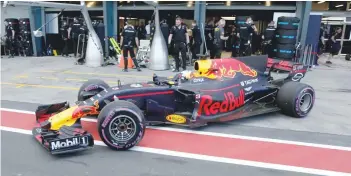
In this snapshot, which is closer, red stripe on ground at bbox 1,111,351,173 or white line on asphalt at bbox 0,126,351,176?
white line on asphalt at bbox 0,126,351,176

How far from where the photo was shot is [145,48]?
12266mm

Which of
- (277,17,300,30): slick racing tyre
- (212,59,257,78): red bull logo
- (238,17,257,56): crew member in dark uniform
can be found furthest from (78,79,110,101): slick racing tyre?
(277,17,300,30): slick racing tyre

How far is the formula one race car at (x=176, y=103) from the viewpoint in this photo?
4.21m

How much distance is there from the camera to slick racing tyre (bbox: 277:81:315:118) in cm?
564

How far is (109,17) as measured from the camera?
14.7 m

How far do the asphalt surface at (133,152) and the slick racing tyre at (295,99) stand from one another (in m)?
0.17

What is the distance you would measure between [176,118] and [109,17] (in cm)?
1093

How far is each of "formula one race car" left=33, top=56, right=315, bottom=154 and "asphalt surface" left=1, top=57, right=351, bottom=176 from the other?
20cm

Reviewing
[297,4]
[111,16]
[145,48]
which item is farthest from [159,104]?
[111,16]

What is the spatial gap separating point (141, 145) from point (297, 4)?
10.5m

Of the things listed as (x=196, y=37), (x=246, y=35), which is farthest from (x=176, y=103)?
(x=246, y=35)

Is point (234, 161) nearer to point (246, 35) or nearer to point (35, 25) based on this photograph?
point (246, 35)

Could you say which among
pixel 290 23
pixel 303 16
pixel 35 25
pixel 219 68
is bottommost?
pixel 219 68

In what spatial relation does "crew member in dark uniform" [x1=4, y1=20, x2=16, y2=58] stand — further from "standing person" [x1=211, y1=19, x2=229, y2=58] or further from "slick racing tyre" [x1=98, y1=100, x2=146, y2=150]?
"slick racing tyre" [x1=98, y1=100, x2=146, y2=150]
